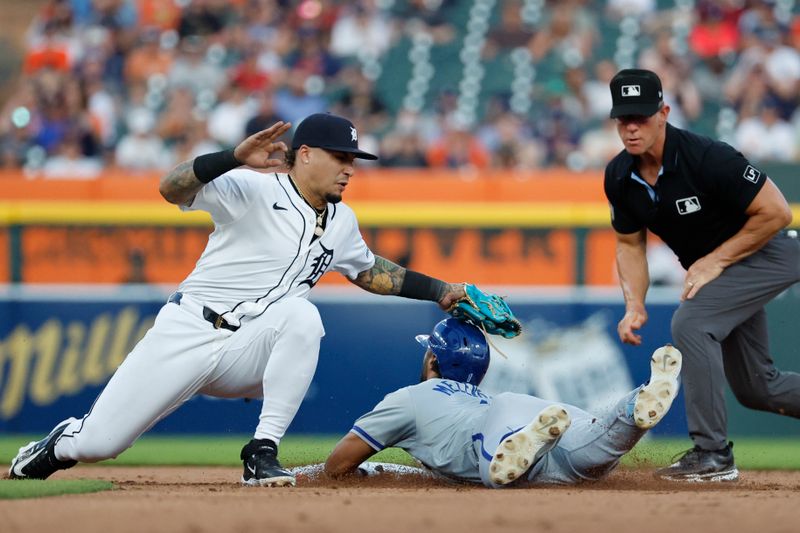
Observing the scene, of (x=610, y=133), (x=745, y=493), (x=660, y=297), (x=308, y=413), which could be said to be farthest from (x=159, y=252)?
(x=745, y=493)

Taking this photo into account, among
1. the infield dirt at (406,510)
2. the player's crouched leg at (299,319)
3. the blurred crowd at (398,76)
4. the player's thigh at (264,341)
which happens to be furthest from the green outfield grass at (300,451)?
the blurred crowd at (398,76)

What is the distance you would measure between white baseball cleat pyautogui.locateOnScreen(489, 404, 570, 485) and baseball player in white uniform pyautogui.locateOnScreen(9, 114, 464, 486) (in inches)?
36.2

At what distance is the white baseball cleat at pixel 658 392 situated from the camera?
4.80m

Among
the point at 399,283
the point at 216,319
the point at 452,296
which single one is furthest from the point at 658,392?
the point at 216,319

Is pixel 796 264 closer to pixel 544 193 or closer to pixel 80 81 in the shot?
pixel 544 193

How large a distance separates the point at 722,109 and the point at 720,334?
7.06 meters

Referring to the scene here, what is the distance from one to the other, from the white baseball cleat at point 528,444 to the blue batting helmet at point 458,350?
66 centimetres

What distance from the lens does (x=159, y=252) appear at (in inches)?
363

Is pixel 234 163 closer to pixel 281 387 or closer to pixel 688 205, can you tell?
pixel 281 387

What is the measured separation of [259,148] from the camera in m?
5.16

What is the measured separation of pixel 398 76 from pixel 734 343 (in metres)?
7.87

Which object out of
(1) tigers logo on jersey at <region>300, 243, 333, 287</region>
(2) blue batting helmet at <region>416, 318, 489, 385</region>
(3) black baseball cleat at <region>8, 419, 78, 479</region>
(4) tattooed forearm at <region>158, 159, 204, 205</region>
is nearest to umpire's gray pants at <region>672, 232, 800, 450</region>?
(2) blue batting helmet at <region>416, 318, 489, 385</region>

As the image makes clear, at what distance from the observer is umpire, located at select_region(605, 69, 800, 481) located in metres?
5.55

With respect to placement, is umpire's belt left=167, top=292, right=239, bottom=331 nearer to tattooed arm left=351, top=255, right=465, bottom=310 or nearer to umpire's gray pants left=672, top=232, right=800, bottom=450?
tattooed arm left=351, top=255, right=465, bottom=310
